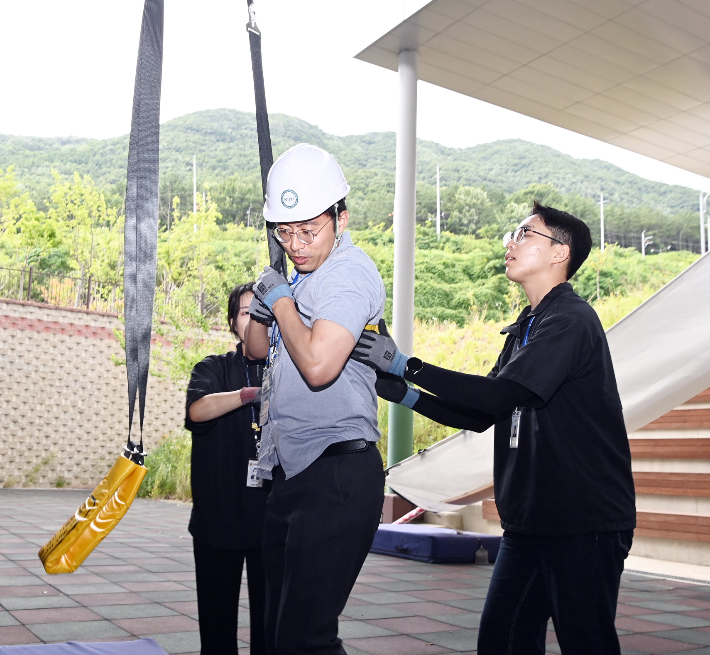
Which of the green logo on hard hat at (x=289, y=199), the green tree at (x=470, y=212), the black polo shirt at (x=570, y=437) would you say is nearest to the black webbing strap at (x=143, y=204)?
the green logo on hard hat at (x=289, y=199)

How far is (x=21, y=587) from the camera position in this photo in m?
4.14

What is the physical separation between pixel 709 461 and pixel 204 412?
14.7 ft

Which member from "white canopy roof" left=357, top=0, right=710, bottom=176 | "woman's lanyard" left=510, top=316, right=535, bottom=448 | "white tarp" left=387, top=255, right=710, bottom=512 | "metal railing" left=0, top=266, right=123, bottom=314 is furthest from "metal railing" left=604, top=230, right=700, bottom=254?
"woman's lanyard" left=510, top=316, right=535, bottom=448

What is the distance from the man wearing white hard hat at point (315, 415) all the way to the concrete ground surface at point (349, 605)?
183 centimetres

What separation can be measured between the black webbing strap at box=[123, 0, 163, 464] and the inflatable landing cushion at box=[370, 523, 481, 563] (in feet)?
13.4

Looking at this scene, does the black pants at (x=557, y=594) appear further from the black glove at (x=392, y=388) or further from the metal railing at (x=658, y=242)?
the metal railing at (x=658, y=242)

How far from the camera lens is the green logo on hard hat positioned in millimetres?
1547

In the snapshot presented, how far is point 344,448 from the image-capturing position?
1.50 meters

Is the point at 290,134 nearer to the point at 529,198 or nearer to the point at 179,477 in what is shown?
the point at 529,198

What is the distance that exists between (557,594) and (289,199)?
1.10 metres

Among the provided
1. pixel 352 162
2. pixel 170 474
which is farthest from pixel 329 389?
pixel 352 162

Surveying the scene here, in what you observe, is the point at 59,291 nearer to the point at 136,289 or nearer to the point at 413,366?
the point at 136,289

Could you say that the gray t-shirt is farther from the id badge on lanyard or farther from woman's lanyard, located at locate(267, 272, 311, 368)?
the id badge on lanyard

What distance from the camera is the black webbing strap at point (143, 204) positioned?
1965 mm
